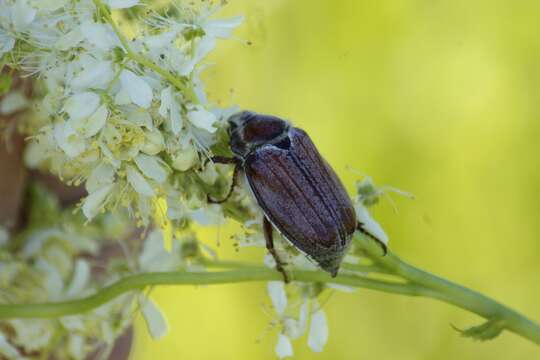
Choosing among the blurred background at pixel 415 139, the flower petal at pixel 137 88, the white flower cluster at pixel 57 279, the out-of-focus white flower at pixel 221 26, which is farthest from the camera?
the blurred background at pixel 415 139

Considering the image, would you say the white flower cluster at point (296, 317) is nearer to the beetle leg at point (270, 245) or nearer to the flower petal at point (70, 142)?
the beetle leg at point (270, 245)

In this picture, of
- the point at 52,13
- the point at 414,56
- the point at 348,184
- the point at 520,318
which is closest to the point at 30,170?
the point at 52,13

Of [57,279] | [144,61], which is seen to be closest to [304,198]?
[144,61]

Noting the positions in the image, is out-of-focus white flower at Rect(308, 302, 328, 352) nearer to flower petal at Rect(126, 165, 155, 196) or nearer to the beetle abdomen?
the beetle abdomen

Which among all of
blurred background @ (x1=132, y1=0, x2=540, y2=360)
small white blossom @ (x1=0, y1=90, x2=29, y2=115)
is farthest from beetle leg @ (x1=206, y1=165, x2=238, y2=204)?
blurred background @ (x1=132, y1=0, x2=540, y2=360)

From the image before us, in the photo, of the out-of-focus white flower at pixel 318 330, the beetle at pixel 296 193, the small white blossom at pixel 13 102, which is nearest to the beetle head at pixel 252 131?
the beetle at pixel 296 193

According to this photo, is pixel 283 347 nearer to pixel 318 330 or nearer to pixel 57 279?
pixel 318 330

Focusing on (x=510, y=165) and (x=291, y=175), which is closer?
(x=291, y=175)

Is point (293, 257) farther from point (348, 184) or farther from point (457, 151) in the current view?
point (457, 151)
